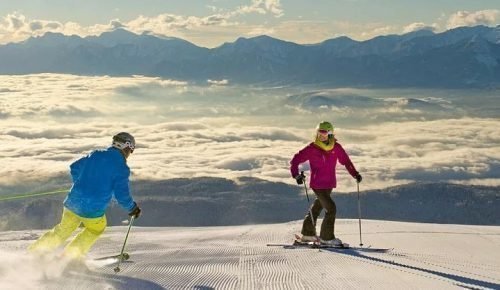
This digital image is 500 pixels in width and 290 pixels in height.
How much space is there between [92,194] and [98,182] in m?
0.17

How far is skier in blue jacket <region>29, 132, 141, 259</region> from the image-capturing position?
25.0ft

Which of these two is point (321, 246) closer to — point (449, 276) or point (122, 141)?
point (449, 276)

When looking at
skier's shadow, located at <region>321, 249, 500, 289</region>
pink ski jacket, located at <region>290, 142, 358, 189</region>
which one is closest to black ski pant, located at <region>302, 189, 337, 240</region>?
pink ski jacket, located at <region>290, 142, 358, 189</region>

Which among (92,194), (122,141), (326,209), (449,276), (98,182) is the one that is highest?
(122,141)

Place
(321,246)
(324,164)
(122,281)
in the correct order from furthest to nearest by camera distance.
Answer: (324,164) → (321,246) → (122,281)

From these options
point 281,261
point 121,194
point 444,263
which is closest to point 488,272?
point 444,263

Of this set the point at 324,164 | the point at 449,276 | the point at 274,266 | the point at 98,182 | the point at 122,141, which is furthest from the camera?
the point at 324,164

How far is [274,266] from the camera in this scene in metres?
8.30

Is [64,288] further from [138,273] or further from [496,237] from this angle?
[496,237]

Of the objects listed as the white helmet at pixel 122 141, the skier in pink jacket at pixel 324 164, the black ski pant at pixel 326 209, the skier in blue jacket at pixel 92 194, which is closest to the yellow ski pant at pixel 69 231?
the skier in blue jacket at pixel 92 194

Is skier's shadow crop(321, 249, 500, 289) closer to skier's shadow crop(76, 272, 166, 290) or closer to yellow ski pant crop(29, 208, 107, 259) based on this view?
skier's shadow crop(76, 272, 166, 290)

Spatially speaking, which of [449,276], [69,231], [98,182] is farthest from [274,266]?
[69,231]

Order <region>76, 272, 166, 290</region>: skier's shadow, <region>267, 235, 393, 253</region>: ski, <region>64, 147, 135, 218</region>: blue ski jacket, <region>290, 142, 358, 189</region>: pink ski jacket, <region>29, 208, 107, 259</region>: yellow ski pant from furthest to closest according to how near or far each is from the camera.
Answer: <region>290, 142, 358, 189</region>: pink ski jacket → <region>267, 235, 393, 253</region>: ski → <region>29, 208, 107, 259</region>: yellow ski pant → <region>64, 147, 135, 218</region>: blue ski jacket → <region>76, 272, 166, 290</region>: skier's shadow

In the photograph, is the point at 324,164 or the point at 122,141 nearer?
the point at 122,141
